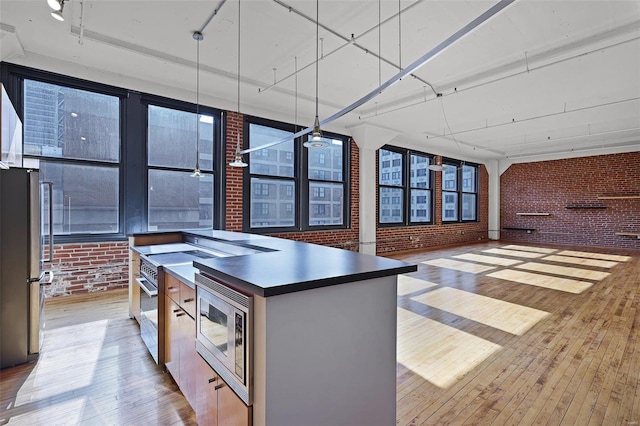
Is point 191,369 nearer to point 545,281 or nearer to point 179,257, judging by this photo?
point 179,257

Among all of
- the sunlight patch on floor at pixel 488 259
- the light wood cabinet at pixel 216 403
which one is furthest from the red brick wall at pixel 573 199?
the light wood cabinet at pixel 216 403

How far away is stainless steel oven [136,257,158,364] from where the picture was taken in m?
2.58

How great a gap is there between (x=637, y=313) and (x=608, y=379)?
2.25 meters

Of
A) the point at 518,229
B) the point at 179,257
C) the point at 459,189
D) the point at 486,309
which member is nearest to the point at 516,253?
the point at 459,189

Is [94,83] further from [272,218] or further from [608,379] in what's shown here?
[608,379]

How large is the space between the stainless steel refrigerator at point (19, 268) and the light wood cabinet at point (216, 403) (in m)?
1.91

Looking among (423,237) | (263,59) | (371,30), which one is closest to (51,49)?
(263,59)

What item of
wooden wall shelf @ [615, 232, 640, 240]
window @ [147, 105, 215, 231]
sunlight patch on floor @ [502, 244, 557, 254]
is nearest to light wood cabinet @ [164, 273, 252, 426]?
window @ [147, 105, 215, 231]

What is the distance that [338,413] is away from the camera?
4.87ft

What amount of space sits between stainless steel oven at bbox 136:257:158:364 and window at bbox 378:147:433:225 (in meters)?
6.42

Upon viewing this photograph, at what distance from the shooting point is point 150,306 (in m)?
2.73

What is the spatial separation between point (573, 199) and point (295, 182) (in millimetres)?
9422

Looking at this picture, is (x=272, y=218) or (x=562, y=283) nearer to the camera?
(x=562, y=283)

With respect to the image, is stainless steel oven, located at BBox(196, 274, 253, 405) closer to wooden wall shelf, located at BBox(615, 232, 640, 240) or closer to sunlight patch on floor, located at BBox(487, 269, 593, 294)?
sunlight patch on floor, located at BBox(487, 269, 593, 294)
